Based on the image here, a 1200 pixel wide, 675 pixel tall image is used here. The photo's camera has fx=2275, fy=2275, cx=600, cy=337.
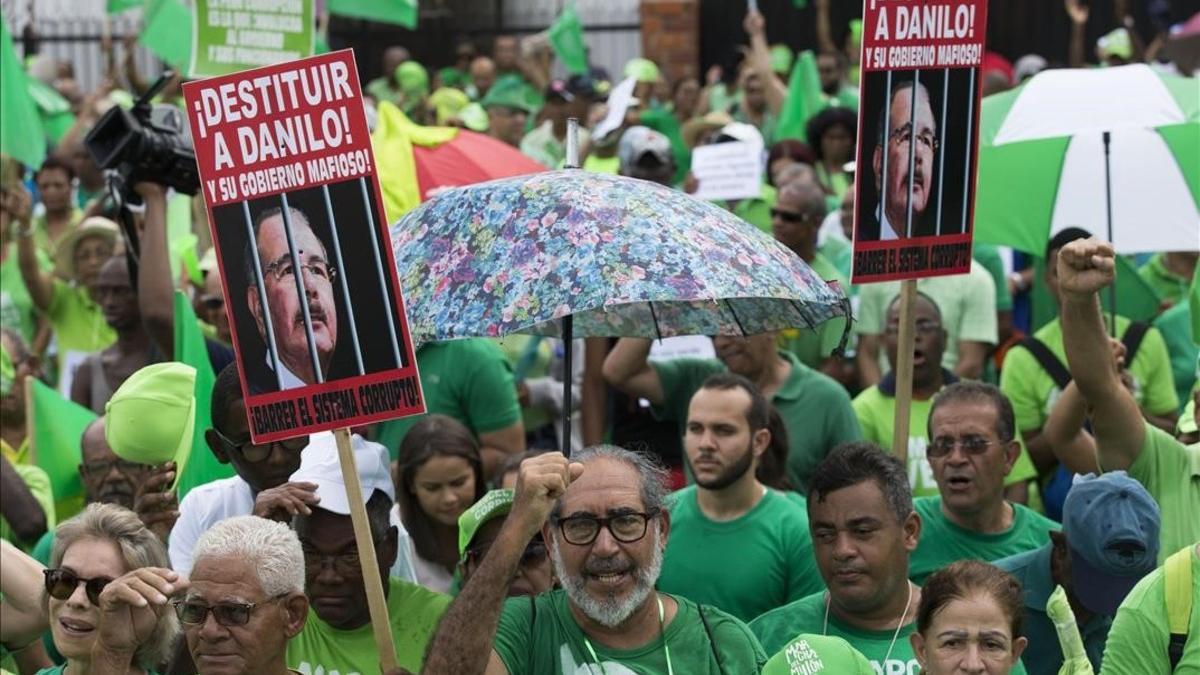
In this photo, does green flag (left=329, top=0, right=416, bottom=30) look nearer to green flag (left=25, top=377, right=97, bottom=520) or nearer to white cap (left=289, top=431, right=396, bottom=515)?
green flag (left=25, top=377, right=97, bottom=520)

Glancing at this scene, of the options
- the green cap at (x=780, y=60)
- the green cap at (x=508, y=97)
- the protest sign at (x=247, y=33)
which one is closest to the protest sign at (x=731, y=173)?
the protest sign at (x=247, y=33)

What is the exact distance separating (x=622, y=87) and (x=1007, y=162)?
352 cm

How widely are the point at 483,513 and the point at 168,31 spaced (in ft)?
25.6

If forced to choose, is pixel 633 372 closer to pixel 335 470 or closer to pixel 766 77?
pixel 335 470

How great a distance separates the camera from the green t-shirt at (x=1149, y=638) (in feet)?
16.0

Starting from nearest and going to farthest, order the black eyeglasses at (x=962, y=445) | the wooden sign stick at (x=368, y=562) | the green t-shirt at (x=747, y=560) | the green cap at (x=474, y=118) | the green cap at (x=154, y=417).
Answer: the wooden sign stick at (x=368, y=562), the green cap at (x=154, y=417), the green t-shirt at (x=747, y=560), the black eyeglasses at (x=962, y=445), the green cap at (x=474, y=118)

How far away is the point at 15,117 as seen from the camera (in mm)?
10453

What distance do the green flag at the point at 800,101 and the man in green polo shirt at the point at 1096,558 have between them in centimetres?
773

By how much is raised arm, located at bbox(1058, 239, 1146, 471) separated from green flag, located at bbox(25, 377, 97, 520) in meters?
3.62

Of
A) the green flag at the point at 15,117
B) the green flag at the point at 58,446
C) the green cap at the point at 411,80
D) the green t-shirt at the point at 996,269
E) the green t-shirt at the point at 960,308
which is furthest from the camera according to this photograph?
the green cap at the point at 411,80

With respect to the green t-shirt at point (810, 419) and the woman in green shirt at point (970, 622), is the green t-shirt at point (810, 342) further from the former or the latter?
the woman in green shirt at point (970, 622)

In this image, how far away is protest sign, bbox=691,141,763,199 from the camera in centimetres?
1049

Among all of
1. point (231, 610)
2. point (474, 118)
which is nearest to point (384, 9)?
point (474, 118)

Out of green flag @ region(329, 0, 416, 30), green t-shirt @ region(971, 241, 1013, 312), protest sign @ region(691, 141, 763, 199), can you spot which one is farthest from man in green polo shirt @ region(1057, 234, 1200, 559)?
green flag @ region(329, 0, 416, 30)
